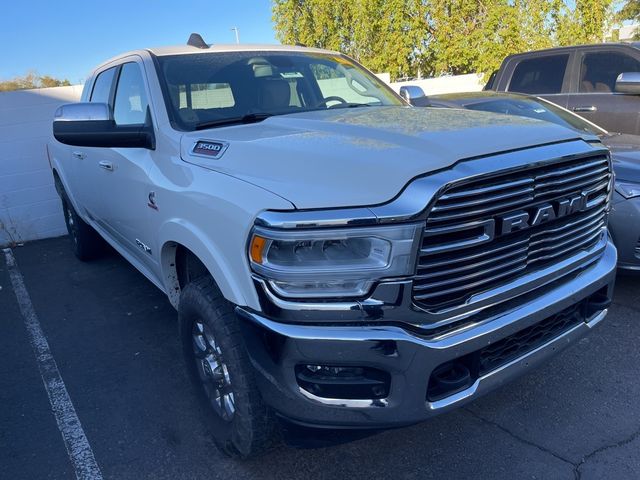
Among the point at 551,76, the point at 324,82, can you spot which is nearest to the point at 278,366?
the point at 324,82

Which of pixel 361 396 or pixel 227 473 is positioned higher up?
pixel 361 396

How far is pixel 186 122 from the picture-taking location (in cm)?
292

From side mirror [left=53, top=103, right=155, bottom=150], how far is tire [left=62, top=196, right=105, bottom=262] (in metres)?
2.75

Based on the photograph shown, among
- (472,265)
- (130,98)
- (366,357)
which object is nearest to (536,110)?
(130,98)

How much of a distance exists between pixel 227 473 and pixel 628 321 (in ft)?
9.54

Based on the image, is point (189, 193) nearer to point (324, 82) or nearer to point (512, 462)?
point (324, 82)

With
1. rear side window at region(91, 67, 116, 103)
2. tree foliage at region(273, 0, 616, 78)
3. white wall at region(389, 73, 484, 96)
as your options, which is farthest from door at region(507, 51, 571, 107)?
tree foliage at region(273, 0, 616, 78)

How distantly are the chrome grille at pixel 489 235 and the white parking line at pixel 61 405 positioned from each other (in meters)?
1.90

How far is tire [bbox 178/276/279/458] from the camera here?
7.23 feet

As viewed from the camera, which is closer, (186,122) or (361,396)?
(361,396)

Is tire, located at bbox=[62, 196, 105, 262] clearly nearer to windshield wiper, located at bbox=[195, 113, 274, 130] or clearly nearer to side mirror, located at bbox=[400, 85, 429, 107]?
windshield wiper, located at bbox=[195, 113, 274, 130]

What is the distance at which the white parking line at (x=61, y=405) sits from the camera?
2658 millimetres

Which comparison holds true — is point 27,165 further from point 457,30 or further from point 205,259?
point 457,30

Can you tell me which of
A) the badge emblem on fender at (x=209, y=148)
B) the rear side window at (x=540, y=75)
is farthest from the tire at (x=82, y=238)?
the rear side window at (x=540, y=75)
